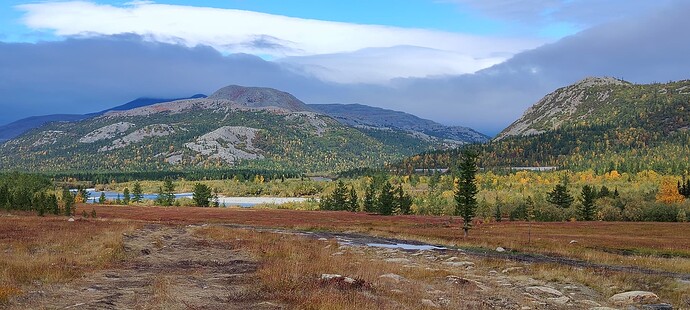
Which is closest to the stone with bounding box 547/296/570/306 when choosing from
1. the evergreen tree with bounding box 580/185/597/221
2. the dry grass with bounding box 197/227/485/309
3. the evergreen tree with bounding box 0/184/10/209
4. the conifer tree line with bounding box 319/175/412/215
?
the dry grass with bounding box 197/227/485/309

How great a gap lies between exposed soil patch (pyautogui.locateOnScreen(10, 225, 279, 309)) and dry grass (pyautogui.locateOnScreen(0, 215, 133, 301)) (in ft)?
3.41

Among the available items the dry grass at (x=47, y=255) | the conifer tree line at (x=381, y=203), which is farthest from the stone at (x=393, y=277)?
the conifer tree line at (x=381, y=203)

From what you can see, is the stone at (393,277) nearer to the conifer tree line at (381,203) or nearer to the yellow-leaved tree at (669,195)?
the conifer tree line at (381,203)

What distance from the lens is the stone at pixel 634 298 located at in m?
26.1

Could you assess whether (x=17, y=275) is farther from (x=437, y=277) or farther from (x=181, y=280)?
(x=437, y=277)

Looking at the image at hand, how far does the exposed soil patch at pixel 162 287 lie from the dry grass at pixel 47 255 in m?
1.04

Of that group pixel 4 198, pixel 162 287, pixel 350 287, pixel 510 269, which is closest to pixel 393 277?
pixel 350 287

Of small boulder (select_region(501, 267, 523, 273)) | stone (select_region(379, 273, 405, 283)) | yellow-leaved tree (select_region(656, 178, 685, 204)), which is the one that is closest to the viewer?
stone (select_region(379, 273, 405, 283))

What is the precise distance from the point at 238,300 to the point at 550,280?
21.3 meters

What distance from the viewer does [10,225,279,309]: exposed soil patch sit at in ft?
61.0

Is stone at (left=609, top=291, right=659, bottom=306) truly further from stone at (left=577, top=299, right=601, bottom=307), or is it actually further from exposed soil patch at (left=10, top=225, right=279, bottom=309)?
exposed soil patch at (left=10, top=225, right=279, bottom=309)

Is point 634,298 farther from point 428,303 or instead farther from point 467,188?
point 467,188

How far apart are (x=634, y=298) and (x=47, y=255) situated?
106 feet

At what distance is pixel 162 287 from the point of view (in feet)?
71.5
